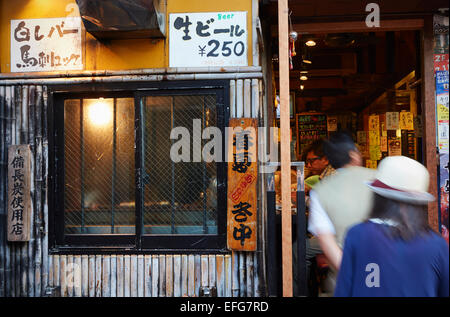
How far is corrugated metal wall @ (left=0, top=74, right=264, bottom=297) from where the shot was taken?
5.32 meters

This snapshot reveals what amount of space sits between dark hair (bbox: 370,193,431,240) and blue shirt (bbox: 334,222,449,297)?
0.14 feet

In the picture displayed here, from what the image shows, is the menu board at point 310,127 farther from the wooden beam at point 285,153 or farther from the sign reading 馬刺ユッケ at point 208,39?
the wooden beam at point 285,153

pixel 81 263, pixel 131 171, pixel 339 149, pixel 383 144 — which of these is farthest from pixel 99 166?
pixel 383 144

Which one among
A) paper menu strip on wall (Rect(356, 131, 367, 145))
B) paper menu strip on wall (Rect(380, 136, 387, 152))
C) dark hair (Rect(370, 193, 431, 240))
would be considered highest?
paper menu strip on wall (Rect(356, 131, 367, 145))

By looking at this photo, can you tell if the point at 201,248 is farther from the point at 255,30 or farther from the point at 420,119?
the point at 420,119

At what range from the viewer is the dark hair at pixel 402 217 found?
7.70ft

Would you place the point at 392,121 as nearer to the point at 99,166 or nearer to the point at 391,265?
the point at 99,166

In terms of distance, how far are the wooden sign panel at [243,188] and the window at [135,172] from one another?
237mm

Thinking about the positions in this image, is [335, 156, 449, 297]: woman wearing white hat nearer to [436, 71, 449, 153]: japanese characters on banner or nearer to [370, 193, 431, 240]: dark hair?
[370, 193, 431, 240]: dark hair

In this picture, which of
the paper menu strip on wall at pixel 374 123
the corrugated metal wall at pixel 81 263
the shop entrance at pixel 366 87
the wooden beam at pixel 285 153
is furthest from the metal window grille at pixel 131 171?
the paper menu strip on wall at pixel 374 123

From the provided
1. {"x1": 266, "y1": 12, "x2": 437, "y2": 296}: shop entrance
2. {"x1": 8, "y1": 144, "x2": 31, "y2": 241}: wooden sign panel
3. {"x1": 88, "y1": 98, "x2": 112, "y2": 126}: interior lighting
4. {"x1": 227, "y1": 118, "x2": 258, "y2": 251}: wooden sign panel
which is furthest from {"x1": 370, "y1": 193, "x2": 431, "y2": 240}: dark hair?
{"x1": 8, "y1": 144, "x2": 31, "y2": 241}: wooden sign panel

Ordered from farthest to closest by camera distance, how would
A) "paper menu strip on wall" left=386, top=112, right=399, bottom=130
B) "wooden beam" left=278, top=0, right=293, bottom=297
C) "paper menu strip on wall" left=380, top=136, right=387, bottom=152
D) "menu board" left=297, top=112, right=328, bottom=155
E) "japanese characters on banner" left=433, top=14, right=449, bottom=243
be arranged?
"menu board" left=297, top=112, right=328, bottom=155, "paper menu strip on wall" left=380, top=136, right=387, bottom=152, "paper menu strip on wall" left=386, top=112, right=399, bottom=130, "japanese characters on banner" left=433, top=14, right=449, bottom=243, "wooden beam" left=278, top=0, right=293, bottom=297

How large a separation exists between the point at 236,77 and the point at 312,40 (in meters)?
2.93
